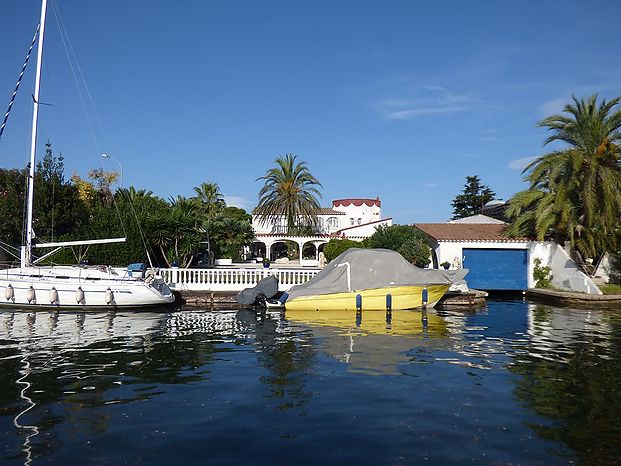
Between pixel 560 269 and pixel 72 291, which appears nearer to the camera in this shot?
pixel 72 291

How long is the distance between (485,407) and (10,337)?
537 inches

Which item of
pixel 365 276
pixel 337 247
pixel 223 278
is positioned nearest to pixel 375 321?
pixel 365 276

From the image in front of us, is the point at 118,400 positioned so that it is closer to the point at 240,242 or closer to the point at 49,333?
the point at 49,333

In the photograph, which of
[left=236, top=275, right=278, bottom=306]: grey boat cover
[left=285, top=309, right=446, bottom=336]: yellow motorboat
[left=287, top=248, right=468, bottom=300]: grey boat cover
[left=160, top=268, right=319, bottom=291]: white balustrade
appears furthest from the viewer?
[left=160, top=268, right=319, bottom=291]: white balustrade

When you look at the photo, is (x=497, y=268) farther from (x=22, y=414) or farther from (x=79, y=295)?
(x=22, y=414)

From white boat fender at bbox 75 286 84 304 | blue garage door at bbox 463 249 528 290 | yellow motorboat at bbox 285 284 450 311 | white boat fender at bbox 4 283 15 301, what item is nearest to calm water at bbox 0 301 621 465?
white boat fender at bbox 75 286 84 304

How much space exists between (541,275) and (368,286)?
14.4m

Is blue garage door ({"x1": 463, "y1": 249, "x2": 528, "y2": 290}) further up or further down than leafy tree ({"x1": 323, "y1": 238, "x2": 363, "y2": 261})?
further down

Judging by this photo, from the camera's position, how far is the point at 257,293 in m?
22.0

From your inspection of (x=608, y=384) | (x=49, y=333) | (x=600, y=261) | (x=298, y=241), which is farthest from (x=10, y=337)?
(x=298, y=241)

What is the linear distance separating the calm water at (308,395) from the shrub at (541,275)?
1317 centimetres

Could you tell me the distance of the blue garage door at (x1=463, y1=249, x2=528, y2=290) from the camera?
97.7 ft

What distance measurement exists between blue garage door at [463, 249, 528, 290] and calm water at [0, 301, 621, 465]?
13110mm

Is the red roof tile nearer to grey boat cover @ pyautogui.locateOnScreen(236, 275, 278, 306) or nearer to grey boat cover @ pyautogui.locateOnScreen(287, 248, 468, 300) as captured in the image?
grey boat cover @ pyautogui.locateOnScreen(287, 248, 468, 300)
